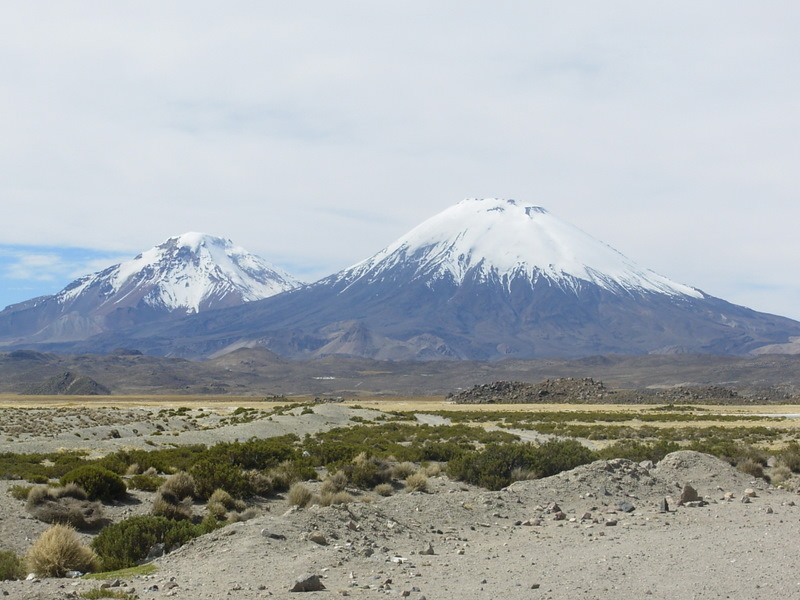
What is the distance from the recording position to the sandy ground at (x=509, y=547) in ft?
30.0

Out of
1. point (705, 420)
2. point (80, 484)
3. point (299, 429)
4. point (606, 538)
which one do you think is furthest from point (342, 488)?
point (705, 420)

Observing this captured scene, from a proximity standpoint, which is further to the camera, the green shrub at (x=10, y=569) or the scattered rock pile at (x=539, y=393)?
the scattered rock pile at (x=539, y=393)

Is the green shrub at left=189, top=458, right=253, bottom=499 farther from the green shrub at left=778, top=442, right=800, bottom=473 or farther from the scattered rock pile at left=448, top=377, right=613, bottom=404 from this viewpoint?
the scattered rock pile at left=448, top=377, right=613, bottom=404

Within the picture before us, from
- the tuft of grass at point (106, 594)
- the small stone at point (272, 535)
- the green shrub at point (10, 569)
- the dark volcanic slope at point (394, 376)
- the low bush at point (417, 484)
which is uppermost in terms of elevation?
the tuft of grass at point (106, 594)

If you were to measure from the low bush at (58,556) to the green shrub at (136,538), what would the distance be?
40 cm

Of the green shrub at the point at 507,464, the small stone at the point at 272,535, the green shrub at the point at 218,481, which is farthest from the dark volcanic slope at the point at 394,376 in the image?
the small stone at the point at 272,535

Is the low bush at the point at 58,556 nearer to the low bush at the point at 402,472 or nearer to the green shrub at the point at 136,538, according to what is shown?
the green shrub at the point at 136,538

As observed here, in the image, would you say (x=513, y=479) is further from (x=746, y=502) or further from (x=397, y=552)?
(x=397, y=552)

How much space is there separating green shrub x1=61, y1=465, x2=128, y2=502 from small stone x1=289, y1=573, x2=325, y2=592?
8.19m

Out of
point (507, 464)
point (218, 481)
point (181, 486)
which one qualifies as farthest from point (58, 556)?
point (507, 464)

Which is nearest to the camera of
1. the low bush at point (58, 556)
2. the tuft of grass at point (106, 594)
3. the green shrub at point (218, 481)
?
the tuft of grass at point (106, 594)

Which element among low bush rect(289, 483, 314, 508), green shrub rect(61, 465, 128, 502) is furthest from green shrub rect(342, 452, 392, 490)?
green shrub rect(61, 465, 128, 502)

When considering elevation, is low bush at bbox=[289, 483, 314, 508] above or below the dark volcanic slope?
above

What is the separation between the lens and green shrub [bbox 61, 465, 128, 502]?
15500mm
